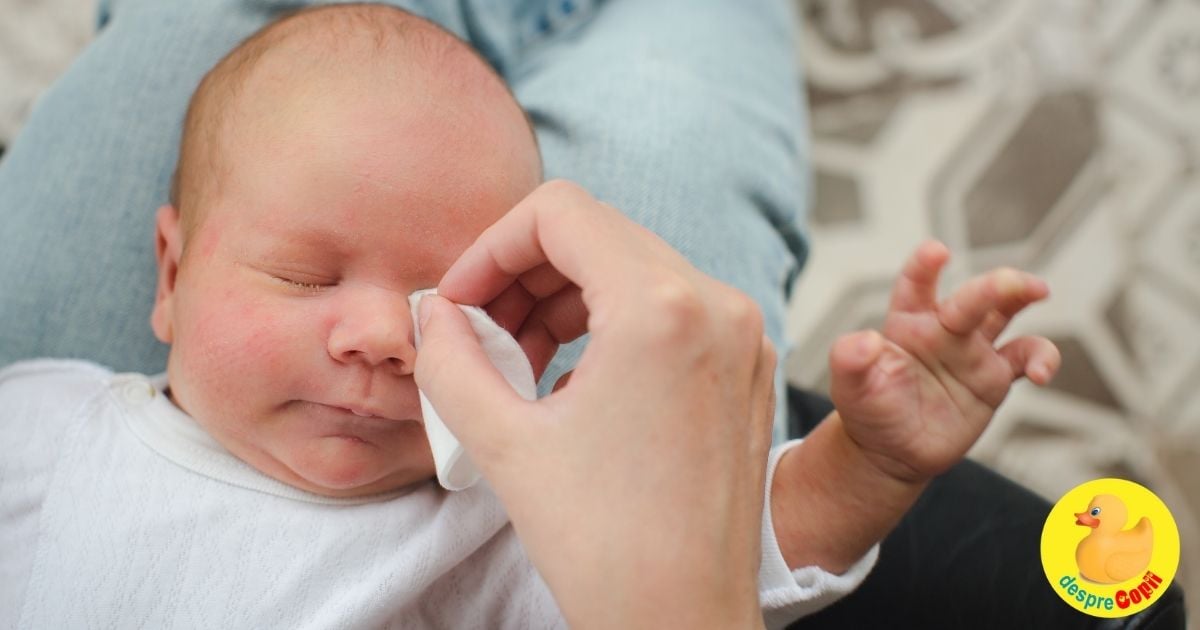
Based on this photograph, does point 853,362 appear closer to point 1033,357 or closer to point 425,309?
point 1033,357

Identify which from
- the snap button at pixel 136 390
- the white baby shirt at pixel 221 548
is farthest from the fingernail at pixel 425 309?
the snap button at pixel 136 390

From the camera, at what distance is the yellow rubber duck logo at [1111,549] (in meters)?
0.74

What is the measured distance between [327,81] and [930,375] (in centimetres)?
58

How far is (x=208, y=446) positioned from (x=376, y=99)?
36 cm

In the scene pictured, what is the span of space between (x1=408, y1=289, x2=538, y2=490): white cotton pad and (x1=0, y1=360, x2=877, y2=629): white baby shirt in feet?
0.60

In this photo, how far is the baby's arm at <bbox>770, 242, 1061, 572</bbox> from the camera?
78cm

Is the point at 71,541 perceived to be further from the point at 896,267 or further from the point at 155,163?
the point at 896,267

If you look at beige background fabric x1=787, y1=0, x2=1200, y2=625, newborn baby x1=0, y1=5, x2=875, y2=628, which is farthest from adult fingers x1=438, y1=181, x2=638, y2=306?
beige background fabric x1=787, y1=0, x2=1200, y2=625

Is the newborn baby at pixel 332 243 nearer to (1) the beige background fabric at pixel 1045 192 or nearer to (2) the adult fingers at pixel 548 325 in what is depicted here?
(2) the adult fingers at pixel 548 325

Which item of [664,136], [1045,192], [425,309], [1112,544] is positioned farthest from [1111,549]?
[1045,192]

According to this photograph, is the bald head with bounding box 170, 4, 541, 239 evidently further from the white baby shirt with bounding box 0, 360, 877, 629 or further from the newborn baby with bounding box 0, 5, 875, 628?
the white baby shirt with bounding box 0, 360, 877, 629

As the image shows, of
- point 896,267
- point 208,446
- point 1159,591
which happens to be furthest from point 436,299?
point 896,267

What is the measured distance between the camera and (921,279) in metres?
0.82

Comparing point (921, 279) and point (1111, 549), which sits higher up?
point (921, 279)
